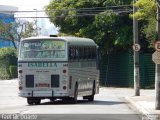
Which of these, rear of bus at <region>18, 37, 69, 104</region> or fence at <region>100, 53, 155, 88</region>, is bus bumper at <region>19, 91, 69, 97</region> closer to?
rear of bus at <region>18, 37, 69, 104</region>

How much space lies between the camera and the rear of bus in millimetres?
27750

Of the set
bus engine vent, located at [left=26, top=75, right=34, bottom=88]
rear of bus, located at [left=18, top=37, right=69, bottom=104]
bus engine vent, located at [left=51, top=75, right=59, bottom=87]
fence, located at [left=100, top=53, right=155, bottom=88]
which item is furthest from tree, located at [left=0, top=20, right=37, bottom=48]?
bus engine vent, located at [left=51, top=75, right=59, bottom=87]

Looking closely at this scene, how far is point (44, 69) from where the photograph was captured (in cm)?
2784

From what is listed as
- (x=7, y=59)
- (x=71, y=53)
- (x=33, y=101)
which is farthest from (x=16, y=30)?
(x=71, y=53)

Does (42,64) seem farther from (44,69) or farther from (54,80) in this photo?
(54,80)

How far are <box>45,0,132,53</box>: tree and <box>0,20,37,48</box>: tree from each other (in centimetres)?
3585

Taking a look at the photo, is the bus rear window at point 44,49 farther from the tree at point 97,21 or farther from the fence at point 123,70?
the fence at point 123,70

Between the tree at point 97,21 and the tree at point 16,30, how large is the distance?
118 feet

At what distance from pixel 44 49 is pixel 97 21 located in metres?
20.9

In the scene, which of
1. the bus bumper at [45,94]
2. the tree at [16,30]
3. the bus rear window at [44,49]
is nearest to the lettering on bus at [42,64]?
the bus rear window at [44,49]

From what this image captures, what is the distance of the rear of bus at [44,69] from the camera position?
27.8 m

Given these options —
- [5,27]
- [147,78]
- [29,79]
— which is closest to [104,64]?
[147,78]

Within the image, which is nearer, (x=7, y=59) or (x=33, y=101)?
(x=33, y=101)

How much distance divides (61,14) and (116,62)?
21.3 ft
